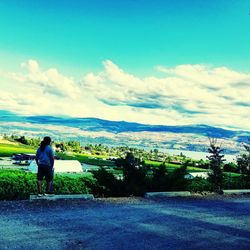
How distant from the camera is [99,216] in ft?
37.1

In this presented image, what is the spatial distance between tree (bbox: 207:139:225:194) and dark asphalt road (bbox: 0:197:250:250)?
8.28 meters

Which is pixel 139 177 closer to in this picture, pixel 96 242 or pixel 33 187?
pixel 33 187

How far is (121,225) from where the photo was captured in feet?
33.9

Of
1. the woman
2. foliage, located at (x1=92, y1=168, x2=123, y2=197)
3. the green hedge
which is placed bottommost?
the green hedge

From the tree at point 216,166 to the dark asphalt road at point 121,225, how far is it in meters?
→ 8.28

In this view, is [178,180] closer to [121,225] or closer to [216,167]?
[216,167]

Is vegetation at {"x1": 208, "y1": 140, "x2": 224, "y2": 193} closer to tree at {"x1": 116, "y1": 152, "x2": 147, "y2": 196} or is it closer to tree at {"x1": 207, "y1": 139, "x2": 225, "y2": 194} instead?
tree at {"x1": 207, "y1": 139, "x2": 225, "y2": 194}

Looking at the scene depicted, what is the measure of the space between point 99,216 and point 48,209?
58.3 inches

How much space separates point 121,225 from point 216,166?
1443cm

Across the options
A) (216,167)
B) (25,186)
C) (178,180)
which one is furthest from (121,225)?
(216,167)

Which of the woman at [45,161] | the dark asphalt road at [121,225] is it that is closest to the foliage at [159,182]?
the dark asphalt road at [121,225]

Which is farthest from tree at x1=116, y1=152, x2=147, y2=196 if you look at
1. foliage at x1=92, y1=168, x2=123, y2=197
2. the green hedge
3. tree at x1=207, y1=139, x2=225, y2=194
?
tree at x1=207, y1=139, x2=225, y2=194

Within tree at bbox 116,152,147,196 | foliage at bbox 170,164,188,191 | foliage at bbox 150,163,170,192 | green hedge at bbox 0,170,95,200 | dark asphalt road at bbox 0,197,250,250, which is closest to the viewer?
dark asphalt road at bbox 0,197,250,250

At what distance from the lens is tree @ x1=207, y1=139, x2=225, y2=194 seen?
73.7 feet
